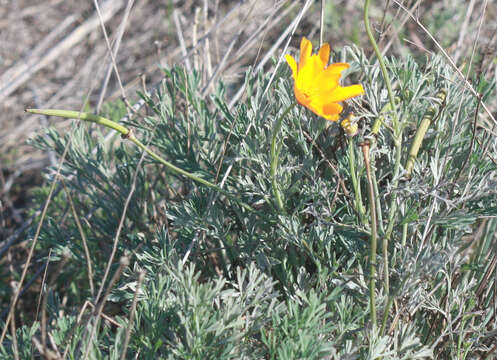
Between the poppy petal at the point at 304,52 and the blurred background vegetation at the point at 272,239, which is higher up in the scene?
the poppy petal at the point at 304,52

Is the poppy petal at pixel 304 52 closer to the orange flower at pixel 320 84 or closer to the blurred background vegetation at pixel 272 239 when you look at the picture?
the orange flower at pixel 320 84

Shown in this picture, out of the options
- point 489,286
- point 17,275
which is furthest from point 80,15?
point 489,286

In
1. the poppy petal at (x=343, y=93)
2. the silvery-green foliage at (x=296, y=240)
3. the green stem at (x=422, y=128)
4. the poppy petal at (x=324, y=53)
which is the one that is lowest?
the silvery-green foliage at (x=296, y=240)

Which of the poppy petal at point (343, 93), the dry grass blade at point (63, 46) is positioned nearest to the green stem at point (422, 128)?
the poppy petal at point (343, 93)

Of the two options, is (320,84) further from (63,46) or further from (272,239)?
(63,46)

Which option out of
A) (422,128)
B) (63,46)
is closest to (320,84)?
(422,128)

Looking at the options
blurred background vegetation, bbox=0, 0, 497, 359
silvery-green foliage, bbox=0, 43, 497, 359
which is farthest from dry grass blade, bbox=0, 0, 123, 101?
silvery-green foliage, bbox=0, 43, 497, 359

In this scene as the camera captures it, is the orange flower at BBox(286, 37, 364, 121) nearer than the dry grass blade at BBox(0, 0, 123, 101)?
Yes

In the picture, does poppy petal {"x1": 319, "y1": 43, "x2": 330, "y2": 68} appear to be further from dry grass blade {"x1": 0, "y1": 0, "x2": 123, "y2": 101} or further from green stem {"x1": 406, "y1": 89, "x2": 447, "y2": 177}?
dry grass blade {"x1": 0, "y1": 0, "x2": 123, "y2": 101}

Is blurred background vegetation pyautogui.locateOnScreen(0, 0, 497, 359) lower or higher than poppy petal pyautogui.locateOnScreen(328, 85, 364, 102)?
lower

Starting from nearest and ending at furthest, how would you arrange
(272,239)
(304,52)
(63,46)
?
(304,52) → (272,239) → (63,46)
